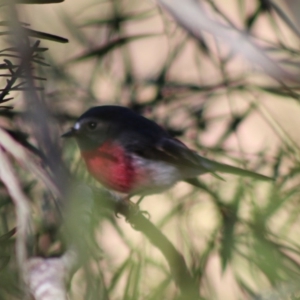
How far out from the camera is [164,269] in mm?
1631

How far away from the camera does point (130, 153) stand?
295 cm

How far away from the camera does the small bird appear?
270 centimetres

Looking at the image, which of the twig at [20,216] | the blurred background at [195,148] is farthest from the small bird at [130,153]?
the twig at [20,216]

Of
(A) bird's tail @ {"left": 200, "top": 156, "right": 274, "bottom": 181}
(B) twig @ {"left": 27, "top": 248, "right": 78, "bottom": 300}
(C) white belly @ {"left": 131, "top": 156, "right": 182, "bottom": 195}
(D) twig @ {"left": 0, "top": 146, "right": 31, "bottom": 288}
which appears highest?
(D) twig @ {"left": 0, "top": 146, "right": 31, "bottom": 288}

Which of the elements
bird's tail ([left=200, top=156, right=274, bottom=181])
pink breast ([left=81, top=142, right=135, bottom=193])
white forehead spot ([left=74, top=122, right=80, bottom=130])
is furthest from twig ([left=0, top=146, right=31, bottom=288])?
pink breast ([left=81, top=142, right=135, bottom=193])

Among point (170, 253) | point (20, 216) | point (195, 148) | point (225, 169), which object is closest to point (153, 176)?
point (195, 148)

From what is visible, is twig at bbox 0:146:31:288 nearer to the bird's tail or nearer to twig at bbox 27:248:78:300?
twig at bbox 27:248:78:300

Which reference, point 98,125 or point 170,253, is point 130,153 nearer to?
point 98,125

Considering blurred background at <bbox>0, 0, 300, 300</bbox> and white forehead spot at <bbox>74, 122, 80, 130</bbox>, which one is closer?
blurred background at <bbox>0, 0, 300, 300</bbox>

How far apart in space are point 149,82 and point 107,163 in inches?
22.3

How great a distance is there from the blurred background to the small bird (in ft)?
0.33

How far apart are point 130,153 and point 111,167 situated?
21cm

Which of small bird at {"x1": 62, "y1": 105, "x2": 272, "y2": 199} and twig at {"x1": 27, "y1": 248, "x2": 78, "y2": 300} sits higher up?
twig at {"x1": 27, "y1": 248, "x2": 78, "y2": 300}

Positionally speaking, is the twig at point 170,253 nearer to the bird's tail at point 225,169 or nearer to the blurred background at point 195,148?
the blurred background at point 195,148
